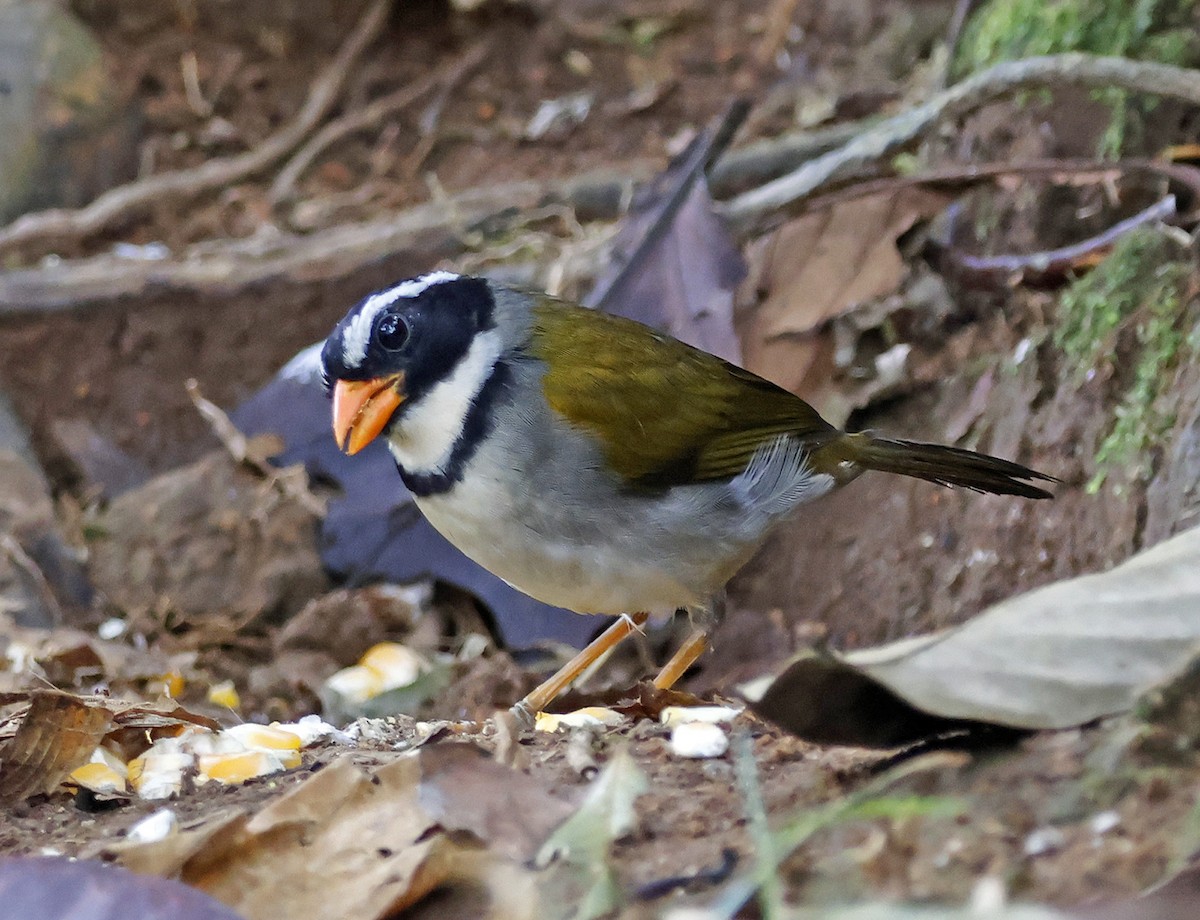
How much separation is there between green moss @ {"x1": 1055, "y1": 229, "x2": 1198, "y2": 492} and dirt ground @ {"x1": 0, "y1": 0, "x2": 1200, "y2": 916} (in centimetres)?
8

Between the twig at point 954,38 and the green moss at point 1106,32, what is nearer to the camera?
the green moss at point 1106,32

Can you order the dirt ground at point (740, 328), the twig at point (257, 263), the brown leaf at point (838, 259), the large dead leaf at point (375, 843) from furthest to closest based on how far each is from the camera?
the twig at point (257, 263), the brown leaf at point (838, 259), the large dead leaf at point (375, 843), the dirt ground at point (740, 328)

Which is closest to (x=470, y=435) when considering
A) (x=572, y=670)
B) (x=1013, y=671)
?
(x=572, y=670)

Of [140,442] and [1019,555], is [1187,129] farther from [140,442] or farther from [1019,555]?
[140,442]

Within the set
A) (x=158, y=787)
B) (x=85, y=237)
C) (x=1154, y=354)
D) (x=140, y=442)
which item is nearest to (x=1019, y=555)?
(x=1154, y=354)

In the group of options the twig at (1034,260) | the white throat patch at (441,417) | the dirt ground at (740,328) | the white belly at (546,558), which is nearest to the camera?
the dirt ground at (740,328)

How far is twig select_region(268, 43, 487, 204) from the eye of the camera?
6.98 meters

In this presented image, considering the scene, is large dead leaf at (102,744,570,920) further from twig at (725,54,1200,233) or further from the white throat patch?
twig at (725,54,1200,233)

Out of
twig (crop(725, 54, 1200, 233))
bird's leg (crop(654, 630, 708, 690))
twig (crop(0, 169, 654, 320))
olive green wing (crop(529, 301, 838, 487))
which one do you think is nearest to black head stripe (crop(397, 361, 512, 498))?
olive green wing (crop(529, 301, 838, 487))

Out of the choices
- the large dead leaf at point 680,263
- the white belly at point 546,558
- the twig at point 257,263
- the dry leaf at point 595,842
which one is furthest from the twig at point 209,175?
the dry leaf at point 595,842

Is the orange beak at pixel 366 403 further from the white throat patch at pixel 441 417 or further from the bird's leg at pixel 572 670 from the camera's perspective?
the bird's leg at pixel 572 670

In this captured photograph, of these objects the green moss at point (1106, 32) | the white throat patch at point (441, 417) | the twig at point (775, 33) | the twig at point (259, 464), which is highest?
the green moss at point (1106, 32)

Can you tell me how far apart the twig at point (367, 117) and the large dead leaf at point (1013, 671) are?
5.54 m

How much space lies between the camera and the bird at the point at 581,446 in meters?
3.11
